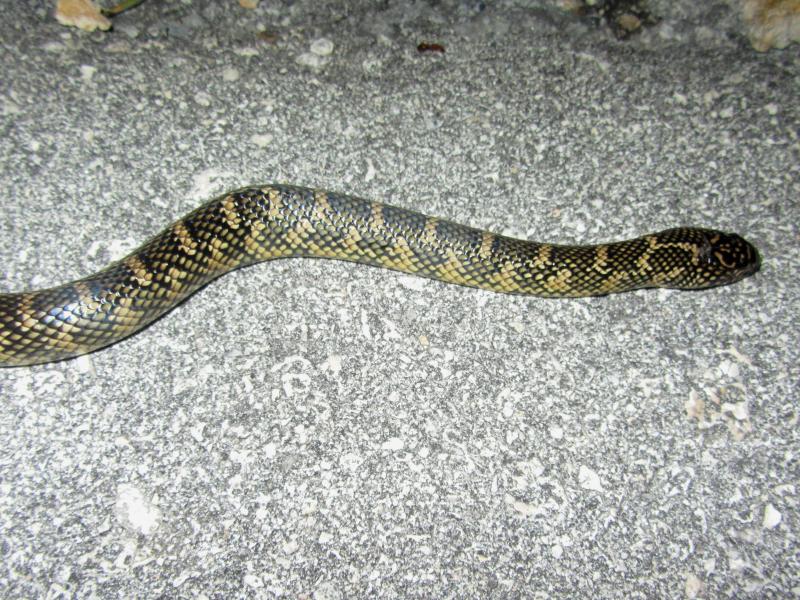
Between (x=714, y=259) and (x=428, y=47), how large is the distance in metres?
1.96

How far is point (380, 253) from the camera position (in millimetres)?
2607

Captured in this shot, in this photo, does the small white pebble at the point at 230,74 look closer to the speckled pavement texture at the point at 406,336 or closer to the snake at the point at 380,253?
the speckled pavement texture at the point at 406,336

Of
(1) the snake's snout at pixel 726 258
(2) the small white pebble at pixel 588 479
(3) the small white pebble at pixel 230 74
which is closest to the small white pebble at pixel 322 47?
(3) the small white pebble at pixel 230 74

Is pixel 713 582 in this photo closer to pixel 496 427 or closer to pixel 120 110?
pixel 496 427

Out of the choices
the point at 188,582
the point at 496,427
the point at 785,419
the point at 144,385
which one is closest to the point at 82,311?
the point at 144,385

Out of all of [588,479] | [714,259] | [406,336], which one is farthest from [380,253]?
[714,259]

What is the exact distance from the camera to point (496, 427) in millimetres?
2443

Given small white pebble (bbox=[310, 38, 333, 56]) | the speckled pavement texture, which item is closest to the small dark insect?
the speckled pavement texture

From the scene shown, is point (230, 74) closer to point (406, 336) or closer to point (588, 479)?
point (406, 336)

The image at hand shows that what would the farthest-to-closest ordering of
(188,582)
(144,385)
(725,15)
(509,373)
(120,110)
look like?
(725,15)
(120,110)
(509,373)
(144,385)
(188,582)

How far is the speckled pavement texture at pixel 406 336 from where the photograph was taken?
2.20 metres

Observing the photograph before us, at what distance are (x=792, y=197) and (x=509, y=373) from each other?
1921mm

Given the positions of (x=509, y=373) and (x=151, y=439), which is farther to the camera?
(x=509, y=373)

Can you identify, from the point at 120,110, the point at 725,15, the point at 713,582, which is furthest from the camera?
the point at 725,15
